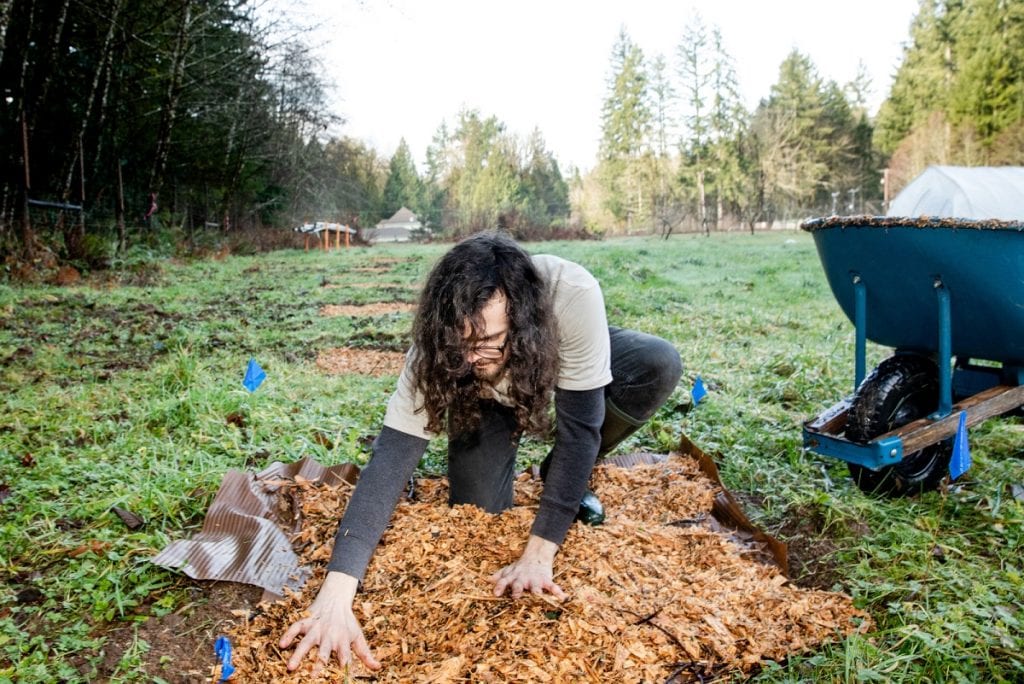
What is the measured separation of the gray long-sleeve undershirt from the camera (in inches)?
62.7

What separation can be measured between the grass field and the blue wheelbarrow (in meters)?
0.20

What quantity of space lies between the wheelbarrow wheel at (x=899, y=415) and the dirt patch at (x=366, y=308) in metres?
5.35

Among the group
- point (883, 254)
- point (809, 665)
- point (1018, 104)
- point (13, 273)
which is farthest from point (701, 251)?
point (1018, 104)

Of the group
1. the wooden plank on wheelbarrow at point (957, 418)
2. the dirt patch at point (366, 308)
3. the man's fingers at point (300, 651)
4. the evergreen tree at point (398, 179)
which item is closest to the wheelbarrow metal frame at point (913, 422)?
the wooden plank on wheelbarrow at point (957, 418)

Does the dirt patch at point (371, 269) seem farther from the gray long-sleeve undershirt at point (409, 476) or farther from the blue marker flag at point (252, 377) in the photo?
the gray long-sleeve undershirt at point (409, 476)

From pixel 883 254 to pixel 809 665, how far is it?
1.42m

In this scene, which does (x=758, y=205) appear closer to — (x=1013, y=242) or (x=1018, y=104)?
(x=1018, y=104)

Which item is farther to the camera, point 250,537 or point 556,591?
point 250,537

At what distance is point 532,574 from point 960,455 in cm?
152

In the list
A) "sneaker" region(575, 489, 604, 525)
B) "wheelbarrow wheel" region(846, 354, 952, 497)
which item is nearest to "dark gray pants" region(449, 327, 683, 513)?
"sneaker" region(575, 489, 604, 525)

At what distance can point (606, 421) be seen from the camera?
2.35m

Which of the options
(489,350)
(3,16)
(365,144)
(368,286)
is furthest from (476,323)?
(365,144)

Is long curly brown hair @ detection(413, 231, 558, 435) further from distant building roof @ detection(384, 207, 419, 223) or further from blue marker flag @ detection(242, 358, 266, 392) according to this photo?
distant building roof @ detection(384, 207, 419, 223)

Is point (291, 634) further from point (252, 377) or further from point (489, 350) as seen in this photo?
point (252, 377)
